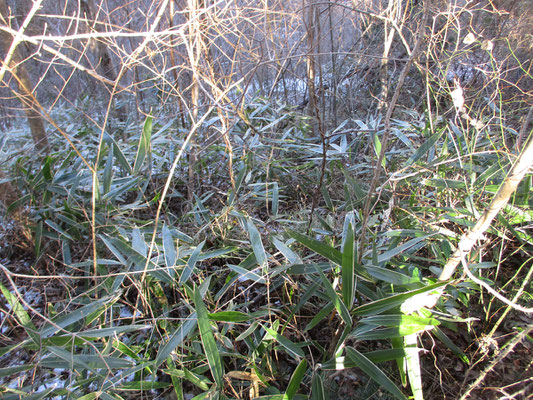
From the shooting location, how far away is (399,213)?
1.37 m

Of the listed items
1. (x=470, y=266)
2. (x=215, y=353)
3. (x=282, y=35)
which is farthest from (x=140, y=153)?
(x=282, y=35)

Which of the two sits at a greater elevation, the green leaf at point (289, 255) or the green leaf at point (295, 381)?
the green leaf at point (289, 255)

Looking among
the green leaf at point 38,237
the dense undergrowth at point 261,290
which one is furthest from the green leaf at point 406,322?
the green leaf at point 38,237

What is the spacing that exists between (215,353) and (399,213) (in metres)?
0.90

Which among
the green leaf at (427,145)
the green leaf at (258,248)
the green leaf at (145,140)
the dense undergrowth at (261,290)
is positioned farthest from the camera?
the green leaf at (145,140)

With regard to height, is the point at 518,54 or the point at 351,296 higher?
the point at 518,54

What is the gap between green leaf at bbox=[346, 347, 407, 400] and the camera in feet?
2.56

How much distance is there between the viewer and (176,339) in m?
0.92

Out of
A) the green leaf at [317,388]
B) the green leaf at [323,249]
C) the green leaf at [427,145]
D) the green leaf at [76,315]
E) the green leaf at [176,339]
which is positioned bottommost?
the green leaf at [317,388]

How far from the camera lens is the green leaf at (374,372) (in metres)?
0.78

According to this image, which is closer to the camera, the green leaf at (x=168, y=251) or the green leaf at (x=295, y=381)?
the green leaf at (x=295, y=381)

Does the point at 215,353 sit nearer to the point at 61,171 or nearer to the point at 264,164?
the point at 264,164

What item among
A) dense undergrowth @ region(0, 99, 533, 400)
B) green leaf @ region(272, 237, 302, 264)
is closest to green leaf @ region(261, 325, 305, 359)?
dense undergrowth @ region(0, 99, 533, 400)

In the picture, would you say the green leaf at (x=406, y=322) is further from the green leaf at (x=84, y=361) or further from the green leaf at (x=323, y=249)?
the green leaf at (x=84, y=361)
